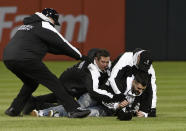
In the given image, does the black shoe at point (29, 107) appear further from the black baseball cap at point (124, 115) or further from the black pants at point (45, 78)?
the black baseball cap at point (124, 115)

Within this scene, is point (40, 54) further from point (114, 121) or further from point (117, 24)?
point (117, 24)

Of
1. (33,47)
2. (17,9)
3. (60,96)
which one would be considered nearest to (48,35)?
(33,47)

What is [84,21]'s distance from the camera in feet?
78.3

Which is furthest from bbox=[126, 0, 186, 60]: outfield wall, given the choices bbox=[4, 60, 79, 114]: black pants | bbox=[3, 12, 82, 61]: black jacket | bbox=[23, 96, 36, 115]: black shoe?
bbox=[4, 60, 79, 114]: black pants

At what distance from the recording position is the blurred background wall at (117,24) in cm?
2348

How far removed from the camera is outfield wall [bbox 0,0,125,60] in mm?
23438

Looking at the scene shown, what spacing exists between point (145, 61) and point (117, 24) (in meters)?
14.3

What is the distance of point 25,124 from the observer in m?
8.98

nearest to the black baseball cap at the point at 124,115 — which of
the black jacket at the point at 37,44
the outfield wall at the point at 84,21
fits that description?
the black jacket at the point at 37,44

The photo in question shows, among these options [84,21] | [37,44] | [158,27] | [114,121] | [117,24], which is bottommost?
[114,121]

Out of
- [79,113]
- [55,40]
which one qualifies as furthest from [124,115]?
[55,40]

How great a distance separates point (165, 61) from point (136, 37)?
4.22 ft

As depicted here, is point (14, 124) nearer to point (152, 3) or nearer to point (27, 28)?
point (27, 28)

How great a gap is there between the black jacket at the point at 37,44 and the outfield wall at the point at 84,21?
13.8m
